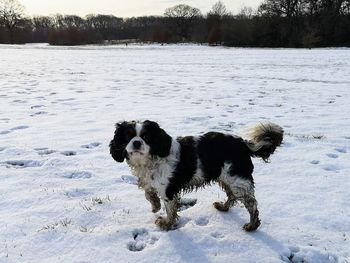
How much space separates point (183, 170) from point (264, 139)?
0.98 metres

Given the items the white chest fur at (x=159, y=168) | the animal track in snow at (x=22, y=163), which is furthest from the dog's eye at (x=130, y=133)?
the animal track in snow at (x=22, y=163)

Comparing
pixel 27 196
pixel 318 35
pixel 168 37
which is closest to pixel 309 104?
pixel 27 196

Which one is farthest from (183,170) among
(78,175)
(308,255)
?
(78,175)

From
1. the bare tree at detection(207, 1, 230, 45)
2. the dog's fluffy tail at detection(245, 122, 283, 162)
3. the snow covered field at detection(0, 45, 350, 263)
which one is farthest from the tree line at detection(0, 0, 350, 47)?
the dog's fluffy tail at detection(245, 122, 283, 162)

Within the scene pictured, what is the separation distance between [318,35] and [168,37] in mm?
29576

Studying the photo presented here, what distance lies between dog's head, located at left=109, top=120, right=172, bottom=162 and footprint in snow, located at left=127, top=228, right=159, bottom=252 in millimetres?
797

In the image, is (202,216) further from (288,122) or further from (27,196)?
(288,122)

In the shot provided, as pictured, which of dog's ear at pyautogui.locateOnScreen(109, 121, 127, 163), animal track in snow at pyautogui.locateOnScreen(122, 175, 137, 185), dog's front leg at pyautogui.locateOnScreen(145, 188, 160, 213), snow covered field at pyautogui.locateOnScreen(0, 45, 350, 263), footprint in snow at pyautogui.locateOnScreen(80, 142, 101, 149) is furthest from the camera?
footprint in snow at pyautogui.locateOnScreen(80, 142, 101, 149)

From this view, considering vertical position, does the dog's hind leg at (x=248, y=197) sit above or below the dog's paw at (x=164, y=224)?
above

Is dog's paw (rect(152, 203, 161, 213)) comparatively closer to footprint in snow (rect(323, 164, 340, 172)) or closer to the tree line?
footprint in snow (rect(323, 164, 340, 172))

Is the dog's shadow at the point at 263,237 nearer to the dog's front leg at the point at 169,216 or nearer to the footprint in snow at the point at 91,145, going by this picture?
the dog's front leg at the point at 169,216

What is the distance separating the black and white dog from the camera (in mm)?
4266

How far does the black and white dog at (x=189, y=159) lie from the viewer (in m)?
4.27

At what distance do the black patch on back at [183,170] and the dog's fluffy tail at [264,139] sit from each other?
26.1 inches
